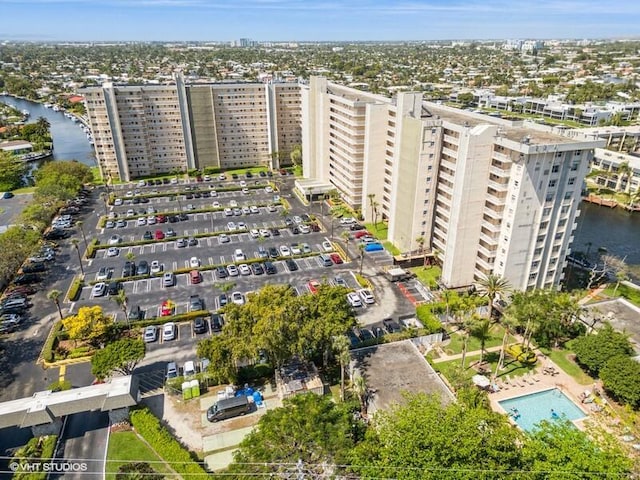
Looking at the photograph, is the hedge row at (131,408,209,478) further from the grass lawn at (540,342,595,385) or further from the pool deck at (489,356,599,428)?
the grass lawn at (540,342,595,385)

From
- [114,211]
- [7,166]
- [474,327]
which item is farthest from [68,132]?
[474,327]

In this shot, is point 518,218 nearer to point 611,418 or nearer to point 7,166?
point 611,418

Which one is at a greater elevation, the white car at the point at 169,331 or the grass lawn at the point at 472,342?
the white car at the point at 169,331

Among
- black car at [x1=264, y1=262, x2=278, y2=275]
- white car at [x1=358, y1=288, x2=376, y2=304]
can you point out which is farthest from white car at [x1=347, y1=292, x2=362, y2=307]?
black car at [x1=264, y1=262, x2=278, y2=275]

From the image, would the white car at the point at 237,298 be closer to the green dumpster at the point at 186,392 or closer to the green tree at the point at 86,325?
the green tree at the point at 86,325

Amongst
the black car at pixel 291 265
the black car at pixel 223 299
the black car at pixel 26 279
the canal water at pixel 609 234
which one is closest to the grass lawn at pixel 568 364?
the canal water at pixel 609 234

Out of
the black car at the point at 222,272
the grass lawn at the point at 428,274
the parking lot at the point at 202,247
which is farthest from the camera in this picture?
the black car at the point at 222,272

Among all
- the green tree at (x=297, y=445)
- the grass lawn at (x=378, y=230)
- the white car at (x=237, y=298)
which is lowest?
the white car at (x=237, y=298)
